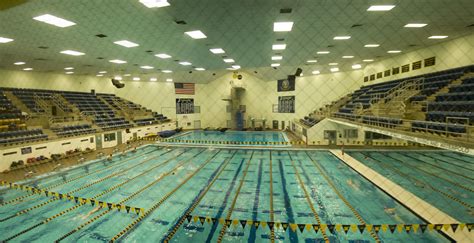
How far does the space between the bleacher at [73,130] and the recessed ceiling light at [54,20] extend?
435 inches

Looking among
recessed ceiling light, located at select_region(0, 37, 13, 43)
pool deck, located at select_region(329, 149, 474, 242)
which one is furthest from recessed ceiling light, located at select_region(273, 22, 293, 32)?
recessed ceiling light, located at select_region(0, 37, 13, 43)

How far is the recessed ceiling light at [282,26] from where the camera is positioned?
26.3ft

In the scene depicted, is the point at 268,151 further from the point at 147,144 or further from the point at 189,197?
the point at 147,144

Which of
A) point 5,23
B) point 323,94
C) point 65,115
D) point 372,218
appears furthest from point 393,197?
point 65,115

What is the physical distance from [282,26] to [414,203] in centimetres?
769

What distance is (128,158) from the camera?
603 inches

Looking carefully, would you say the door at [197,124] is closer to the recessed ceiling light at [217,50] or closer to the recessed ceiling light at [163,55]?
the recessed ceiling light at [163,55]

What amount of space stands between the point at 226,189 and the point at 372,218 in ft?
17.8

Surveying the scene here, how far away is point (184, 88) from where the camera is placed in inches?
1142

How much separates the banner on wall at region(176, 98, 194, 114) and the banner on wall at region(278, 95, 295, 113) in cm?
1126

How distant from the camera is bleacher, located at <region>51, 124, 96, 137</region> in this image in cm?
1617

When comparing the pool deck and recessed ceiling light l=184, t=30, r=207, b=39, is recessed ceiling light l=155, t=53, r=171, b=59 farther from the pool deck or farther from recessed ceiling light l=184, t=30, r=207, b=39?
the pool deck

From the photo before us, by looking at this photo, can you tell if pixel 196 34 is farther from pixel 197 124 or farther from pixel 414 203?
pixel 197 124

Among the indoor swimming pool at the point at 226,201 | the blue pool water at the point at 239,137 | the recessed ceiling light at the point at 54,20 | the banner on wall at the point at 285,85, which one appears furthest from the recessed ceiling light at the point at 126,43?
the banner on wall at the point at 285,85
